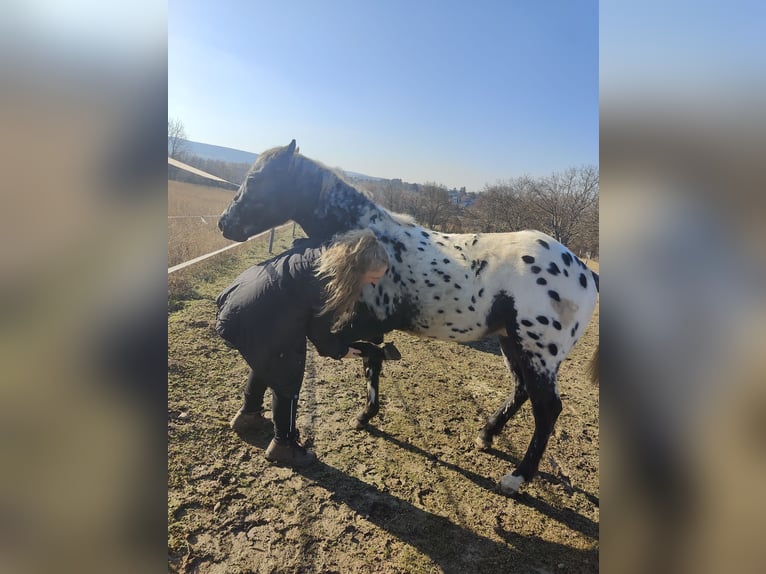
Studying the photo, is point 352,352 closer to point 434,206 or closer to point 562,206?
point 562,206

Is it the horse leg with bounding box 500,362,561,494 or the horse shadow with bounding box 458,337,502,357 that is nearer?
the horse leg with bounding box 500,362,561,494

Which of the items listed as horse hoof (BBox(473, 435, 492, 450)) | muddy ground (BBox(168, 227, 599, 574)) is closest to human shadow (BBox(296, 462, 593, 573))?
muddy ground (BBox(168, 227, 599, 574))

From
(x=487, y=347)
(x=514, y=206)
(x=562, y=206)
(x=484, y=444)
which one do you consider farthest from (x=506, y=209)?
(x=484, y=444)

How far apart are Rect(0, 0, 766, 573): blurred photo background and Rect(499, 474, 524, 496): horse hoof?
199cm

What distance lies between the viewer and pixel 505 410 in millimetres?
2863

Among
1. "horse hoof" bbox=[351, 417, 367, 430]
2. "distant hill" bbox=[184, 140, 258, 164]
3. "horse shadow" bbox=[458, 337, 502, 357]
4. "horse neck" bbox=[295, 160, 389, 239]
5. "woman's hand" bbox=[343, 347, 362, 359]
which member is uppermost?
"distant hill" bbox=[184, 140, 258, 164]

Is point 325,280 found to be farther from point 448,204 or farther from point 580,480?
point 448,204

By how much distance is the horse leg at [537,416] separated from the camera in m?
2.43

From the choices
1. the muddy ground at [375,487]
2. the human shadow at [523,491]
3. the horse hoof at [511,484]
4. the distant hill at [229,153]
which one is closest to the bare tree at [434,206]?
the distant hill at [229,153]

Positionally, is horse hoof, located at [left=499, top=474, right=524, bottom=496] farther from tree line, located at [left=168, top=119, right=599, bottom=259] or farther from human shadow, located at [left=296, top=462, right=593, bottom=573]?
tree line, located at [left=168, top=119, right=599, bottom=259]

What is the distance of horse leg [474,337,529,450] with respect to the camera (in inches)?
112
